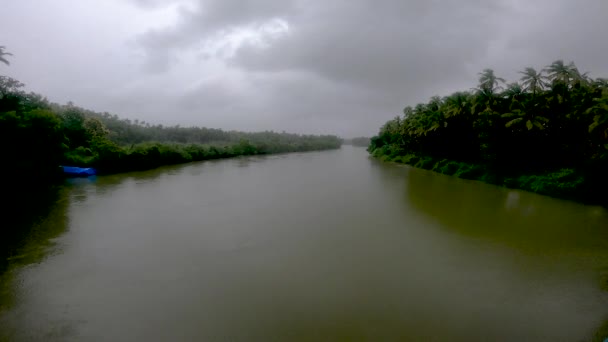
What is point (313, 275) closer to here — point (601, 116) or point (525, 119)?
point (601, 116)

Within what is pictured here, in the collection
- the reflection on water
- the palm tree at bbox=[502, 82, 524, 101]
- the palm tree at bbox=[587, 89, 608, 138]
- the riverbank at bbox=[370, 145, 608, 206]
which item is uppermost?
the palm tree at bbox=[502, 82, 524, 101]

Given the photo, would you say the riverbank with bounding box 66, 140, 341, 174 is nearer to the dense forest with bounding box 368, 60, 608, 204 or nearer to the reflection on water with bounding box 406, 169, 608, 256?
the reflection on water with bounding box 406, 169, 608, 256

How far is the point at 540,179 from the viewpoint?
61.6 ft

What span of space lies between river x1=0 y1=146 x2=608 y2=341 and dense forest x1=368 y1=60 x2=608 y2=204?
9.89ft

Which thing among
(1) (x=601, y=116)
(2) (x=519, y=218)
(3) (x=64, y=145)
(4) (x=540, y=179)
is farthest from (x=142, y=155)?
(1) (x=601, y=116)

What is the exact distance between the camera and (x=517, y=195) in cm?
1809

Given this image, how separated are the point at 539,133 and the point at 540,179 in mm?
4248

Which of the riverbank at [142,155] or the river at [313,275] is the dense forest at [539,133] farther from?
the riverbank at [142,155]

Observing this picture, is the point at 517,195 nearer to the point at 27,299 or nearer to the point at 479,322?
the point at 479,322

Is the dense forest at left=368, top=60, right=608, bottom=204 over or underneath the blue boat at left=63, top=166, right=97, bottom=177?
over

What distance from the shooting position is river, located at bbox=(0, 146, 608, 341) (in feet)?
17.5

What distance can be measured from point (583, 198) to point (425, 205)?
8.06 meters

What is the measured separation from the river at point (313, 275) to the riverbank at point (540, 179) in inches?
70.7

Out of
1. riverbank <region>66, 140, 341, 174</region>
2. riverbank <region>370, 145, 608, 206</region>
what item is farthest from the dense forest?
riverbank <region>66, 140, 341, 174</region>
